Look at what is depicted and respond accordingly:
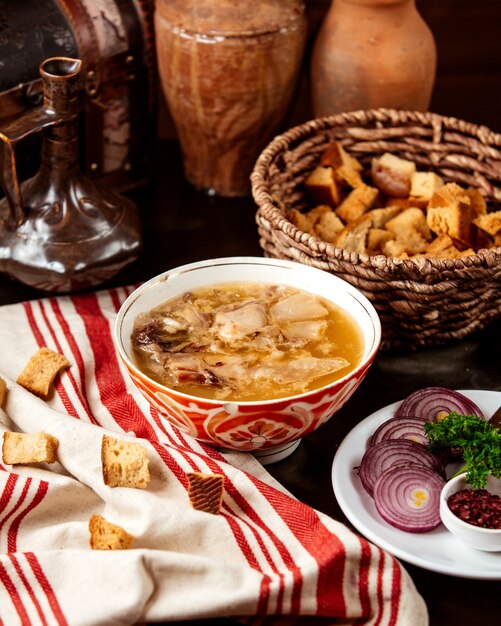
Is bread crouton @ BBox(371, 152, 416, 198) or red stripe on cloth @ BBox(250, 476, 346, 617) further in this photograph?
bread crouton @ BBox(371, 152, 416, 198)

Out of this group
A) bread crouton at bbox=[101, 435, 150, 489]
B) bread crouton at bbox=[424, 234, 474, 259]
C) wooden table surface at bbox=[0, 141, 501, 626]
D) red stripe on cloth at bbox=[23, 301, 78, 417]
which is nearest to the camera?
wooden table surface at bbox=[0, 141, 501, 626]

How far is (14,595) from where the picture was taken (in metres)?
1.25

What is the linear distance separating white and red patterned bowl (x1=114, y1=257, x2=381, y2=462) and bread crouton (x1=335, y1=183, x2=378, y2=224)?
1.08ft

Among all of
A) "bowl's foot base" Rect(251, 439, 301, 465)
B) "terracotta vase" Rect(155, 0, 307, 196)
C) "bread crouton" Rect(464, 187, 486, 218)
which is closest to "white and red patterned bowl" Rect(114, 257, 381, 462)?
"bowl's foot base" Rect(251, 439, 301, 465)

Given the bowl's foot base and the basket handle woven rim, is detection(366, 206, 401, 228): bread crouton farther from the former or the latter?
the bowl's foot base

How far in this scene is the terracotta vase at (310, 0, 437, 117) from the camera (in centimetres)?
215

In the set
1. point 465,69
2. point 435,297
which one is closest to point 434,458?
point 435,297

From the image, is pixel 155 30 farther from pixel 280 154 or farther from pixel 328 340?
pixel 328 340

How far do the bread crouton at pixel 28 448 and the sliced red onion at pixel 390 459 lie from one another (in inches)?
18.3

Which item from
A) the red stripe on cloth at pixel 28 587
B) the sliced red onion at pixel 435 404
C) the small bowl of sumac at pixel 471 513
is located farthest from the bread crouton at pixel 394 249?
the red stripe on cloth at pixel 28 587

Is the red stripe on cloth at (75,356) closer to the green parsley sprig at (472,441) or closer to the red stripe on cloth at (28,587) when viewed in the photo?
the red stripe on cloth at (28,587)

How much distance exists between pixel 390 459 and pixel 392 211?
0.69 m

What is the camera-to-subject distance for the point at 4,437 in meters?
1.49

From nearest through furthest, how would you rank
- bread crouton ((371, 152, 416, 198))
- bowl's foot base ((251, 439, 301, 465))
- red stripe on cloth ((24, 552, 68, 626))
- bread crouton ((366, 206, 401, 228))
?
red stripe on cloth ((24, 552, 68, 626)) → bowl's foot base ((251, 439, 301, 465)) → bread crouton ((366, 206, 401, 228)) → bread crouton ((371, 152, 416, 198))
